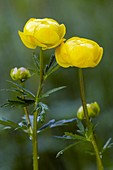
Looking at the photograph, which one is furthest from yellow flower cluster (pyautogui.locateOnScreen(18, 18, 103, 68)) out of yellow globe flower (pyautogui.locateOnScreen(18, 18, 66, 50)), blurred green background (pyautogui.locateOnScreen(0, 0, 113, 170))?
blurred green background (pyautogui.locateOnScreen(0, 0, 113, 170))

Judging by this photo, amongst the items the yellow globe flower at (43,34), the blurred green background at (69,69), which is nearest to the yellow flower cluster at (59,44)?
the yellow globe flower at (43,34)

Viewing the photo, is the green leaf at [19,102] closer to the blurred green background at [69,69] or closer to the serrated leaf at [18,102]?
the serrated leaf at [18,102]

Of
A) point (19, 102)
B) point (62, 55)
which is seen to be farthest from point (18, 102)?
point (62, 55)

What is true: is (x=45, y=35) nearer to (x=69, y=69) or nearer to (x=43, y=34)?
(x=43, y=34)

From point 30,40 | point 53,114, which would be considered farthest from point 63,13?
point 30,40

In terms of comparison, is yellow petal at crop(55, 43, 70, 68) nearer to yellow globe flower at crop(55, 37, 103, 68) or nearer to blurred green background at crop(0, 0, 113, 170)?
yellow globe flower at crop(55, 37, 103, 68)

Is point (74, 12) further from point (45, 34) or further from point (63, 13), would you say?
point (45, 34)

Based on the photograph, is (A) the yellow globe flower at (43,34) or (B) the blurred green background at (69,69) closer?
(A) the yellow globe flower at (43,34)
